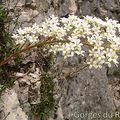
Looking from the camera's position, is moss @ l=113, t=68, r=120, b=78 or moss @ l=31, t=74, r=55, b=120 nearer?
moss @ l=31, t=74, r=55, b=120

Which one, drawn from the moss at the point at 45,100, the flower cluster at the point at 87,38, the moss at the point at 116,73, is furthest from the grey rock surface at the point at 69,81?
the flower cluster at the point at 87,38

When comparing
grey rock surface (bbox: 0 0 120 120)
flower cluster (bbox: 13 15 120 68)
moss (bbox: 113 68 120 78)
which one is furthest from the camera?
moss (bbox: 113 68 120 78)

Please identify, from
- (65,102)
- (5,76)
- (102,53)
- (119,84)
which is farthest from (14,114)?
(119,84)

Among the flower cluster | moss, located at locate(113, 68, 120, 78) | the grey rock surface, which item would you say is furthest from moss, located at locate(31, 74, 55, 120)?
moss, located at locate(113, 68, 120, 78)

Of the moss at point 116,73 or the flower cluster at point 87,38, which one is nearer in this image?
the flower cluster at point 87,38

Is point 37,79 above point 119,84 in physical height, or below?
above

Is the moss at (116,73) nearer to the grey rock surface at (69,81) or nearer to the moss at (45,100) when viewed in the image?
the grey rock surface at (69,81)

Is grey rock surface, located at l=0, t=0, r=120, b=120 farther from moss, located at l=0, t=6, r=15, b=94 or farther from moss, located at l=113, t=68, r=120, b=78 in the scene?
moss, located at l=113, t=68, r=120, b=78

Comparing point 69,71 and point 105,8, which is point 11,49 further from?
point 105,8
